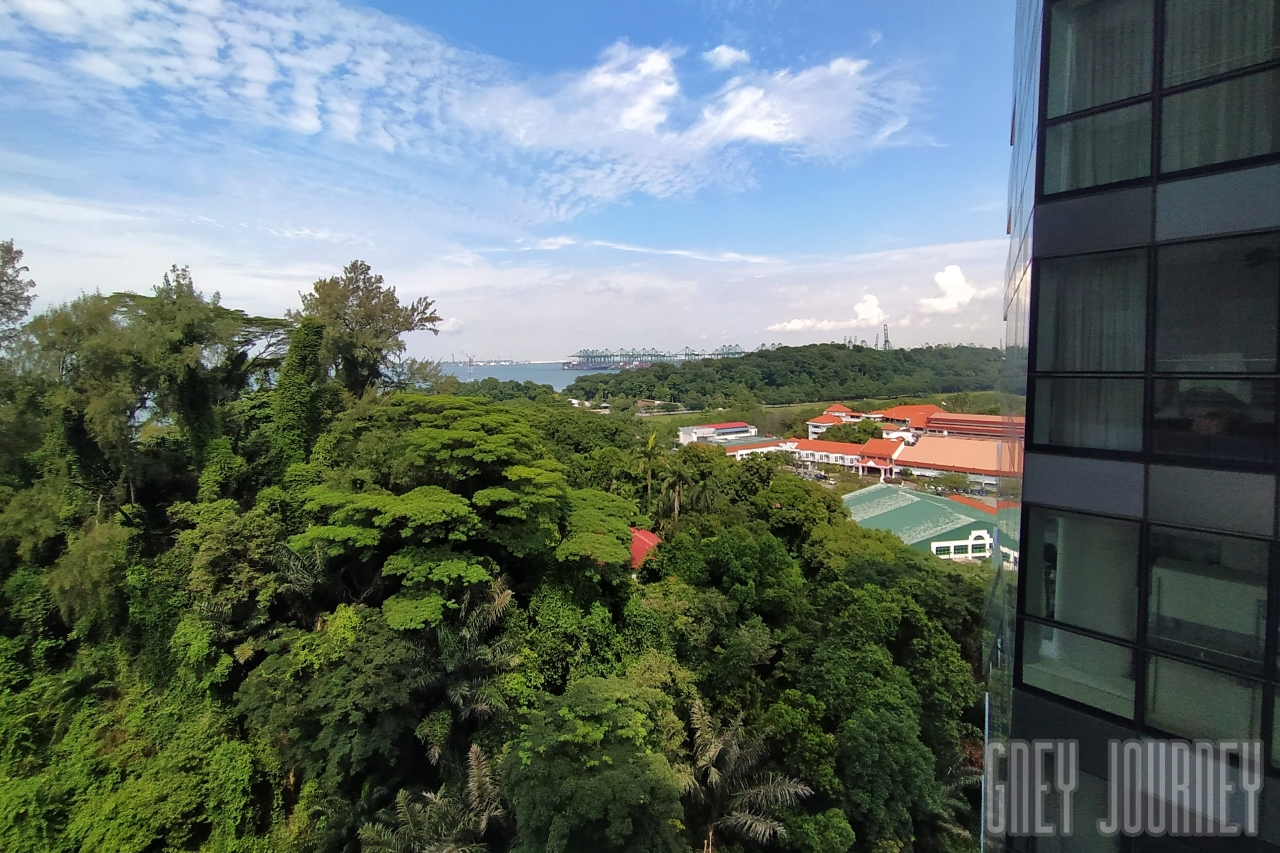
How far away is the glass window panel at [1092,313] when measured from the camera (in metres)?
3.30

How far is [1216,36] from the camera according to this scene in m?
2.98

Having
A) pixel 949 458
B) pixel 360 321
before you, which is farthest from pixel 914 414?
pixel 360 321

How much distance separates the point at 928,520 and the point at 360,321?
22.2 metres

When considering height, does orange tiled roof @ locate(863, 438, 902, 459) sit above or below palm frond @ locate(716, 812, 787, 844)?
above

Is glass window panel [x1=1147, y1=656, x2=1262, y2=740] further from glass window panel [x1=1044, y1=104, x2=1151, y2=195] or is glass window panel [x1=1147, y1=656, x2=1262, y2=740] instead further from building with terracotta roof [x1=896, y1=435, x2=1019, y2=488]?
building with terracotta roof [x1=896, y1=435, x2=1019, y2=488]

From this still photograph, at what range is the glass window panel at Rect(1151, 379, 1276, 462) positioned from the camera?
2.86 m

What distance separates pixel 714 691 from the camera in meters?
11.3

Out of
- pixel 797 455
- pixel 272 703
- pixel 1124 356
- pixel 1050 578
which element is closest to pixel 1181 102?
pixel 1124 356

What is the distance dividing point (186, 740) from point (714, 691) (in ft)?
33.8

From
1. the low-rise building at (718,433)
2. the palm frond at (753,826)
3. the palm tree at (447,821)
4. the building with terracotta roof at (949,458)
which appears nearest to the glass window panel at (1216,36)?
the palm frond at (753,826)

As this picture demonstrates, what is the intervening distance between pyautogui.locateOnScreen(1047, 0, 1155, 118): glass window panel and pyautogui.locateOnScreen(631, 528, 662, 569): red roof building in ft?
41.1

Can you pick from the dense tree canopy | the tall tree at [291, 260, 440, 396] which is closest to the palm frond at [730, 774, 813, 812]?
the tall tree at [291, 260, 440, 396]

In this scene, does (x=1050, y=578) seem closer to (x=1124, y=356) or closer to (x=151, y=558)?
(x=1124, y=356)

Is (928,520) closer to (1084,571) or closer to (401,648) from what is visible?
(401,648)
